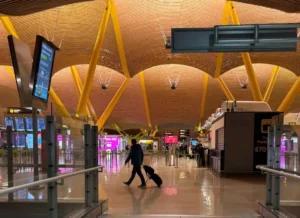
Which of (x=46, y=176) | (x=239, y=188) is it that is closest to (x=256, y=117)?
(x=239, y=188)

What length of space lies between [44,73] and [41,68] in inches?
7.2

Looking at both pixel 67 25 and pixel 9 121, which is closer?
pixel 9 121

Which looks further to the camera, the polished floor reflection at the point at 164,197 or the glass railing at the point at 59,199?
the polished floor reflection at the point at 164,197

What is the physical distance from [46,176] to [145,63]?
106 ft

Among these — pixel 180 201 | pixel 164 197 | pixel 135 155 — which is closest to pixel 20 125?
pixel 180 201

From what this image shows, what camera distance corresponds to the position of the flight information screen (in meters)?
8.07

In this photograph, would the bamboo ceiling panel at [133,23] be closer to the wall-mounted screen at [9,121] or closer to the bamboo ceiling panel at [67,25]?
the bamboo ceiling panel at [67,25]

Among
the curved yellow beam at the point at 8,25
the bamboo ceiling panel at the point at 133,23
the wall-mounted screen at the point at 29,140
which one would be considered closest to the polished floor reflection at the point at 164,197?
the wall-mounted screen at the point at 29,140

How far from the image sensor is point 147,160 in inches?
594

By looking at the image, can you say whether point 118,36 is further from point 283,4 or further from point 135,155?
point 283,4

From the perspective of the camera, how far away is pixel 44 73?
8578mm

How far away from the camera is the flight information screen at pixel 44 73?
26.5 ft

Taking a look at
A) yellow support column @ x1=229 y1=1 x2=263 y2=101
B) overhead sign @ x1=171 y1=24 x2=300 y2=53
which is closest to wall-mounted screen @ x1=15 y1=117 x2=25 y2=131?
overhead sign @ x1=171 y1=24 x2=300 y2=53

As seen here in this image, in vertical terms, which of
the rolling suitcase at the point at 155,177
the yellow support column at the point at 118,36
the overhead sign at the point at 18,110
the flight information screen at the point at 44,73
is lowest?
the rolling suitcase at the point at 155,177
